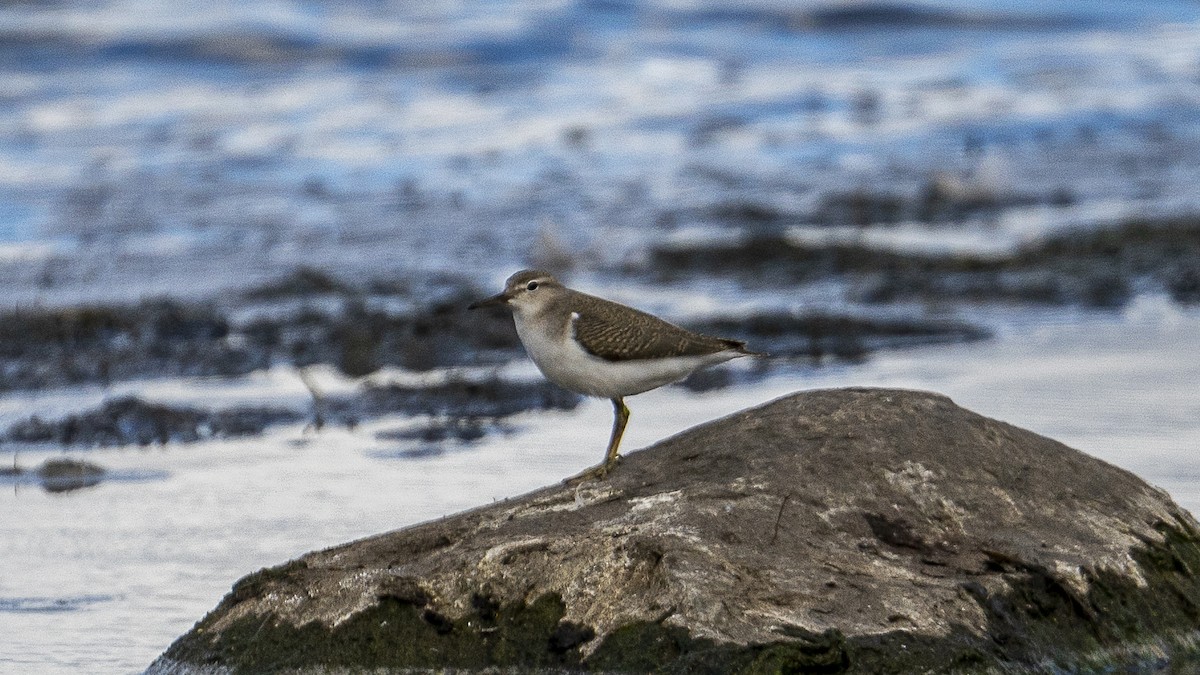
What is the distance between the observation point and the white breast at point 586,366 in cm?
611

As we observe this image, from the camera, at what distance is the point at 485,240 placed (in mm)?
13102

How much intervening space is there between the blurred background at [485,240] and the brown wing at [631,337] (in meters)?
1.04

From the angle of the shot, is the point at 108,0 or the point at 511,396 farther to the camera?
the point at 108,0

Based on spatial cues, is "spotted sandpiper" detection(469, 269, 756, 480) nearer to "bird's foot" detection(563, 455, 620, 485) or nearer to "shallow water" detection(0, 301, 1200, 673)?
"bird's foot" detection(563, 455, 620, 485)

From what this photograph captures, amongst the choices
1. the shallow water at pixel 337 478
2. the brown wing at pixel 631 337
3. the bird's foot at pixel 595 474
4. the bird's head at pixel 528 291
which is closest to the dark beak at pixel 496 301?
the bird's head at pixel 528 291

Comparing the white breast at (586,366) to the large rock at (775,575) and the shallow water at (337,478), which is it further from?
the shallow water at (337,478)

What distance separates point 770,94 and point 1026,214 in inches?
257

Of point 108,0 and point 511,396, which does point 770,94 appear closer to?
point 108,0

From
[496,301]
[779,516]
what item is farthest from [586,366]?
[779,516]

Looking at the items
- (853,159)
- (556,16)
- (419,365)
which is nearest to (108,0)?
(556,16)

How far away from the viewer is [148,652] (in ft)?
17.8

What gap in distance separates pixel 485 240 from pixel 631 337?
275 inches

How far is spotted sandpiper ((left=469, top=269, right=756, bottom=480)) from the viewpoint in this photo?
6.12 m

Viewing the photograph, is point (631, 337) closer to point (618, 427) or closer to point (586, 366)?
point (586, 366)
